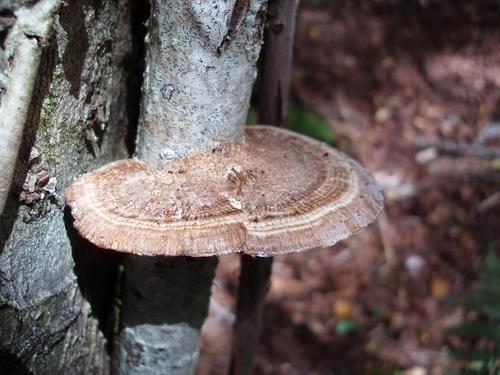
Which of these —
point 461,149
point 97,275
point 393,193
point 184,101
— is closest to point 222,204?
point 184,101

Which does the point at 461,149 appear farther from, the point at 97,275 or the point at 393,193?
the point at 97,275

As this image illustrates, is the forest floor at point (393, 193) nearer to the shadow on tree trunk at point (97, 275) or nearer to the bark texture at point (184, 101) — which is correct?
the shadow on tree trunk at point (97, 275)

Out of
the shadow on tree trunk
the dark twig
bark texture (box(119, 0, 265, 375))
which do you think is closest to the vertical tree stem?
bark texture (box(119, 0, 265, 375))

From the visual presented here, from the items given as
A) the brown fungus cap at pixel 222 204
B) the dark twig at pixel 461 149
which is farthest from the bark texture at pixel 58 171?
the dark twig at pixel 461 149

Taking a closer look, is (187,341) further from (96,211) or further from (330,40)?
(330,40)

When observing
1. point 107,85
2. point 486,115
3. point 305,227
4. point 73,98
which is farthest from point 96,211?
point 486,115
